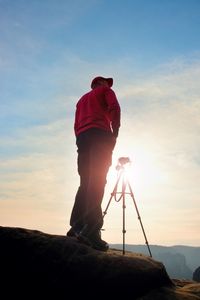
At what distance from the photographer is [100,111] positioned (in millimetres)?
9109

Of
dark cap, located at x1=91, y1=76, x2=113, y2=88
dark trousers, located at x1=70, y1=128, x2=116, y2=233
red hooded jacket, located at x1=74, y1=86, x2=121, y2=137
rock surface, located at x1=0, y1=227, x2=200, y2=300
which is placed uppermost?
dark cap, located at x1=91, y1=76, x2=113, y2=88

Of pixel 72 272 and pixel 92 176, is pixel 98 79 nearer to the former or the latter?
pixel 92 176

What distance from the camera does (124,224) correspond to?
31.6ft

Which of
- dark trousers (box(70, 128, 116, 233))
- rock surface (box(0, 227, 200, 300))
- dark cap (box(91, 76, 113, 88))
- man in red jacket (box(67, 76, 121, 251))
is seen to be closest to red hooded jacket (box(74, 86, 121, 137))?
man in red jacket (box(67, 76, 121, 251))

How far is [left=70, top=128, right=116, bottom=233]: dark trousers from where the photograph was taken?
28.4 feet

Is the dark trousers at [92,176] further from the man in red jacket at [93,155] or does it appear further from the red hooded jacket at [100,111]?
the red hooded jacket at [100,111]

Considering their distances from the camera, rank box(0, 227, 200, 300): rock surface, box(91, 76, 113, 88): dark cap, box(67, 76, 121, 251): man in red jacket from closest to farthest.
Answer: box(0, 227, 200, 300): rock surface, box(67, 76, 121, 251): man in red jacket, box(91, 76, 113, 88): dark cap

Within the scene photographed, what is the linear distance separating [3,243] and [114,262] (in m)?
2.56

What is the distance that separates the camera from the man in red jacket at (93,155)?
28.4 ft

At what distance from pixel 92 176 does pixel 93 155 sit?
55 centimetres

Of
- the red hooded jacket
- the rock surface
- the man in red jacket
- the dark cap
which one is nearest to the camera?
the rock surface

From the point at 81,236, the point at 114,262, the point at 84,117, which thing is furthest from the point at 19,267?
the point at 84,117

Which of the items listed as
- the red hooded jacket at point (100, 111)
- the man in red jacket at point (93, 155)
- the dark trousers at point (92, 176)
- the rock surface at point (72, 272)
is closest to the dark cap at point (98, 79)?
the man in red jacket at point (93, 155)

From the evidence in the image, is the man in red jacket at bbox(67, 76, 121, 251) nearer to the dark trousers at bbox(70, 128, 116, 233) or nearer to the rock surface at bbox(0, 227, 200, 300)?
the dark trousers at bbox(70, 128, 116, 233)
